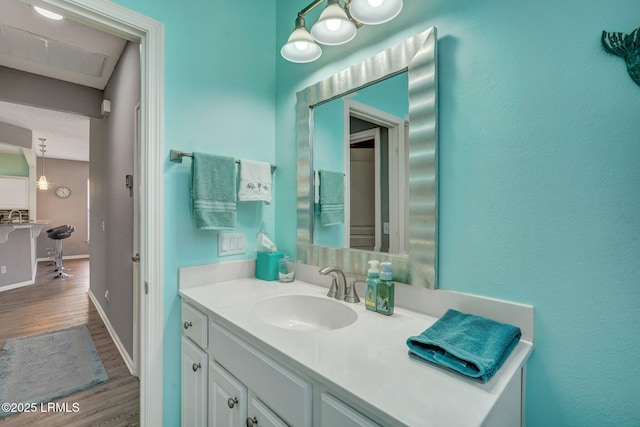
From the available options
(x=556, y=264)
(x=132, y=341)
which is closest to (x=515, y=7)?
(x=556, y=264)

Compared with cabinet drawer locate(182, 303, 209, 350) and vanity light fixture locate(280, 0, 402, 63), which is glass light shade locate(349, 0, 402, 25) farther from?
cabinet drawer locate(182, 303, 209, 350)

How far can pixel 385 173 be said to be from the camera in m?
1.23

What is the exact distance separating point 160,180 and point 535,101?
4.63ft

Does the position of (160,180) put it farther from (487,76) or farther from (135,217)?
(487,76)

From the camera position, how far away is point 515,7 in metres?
0.86

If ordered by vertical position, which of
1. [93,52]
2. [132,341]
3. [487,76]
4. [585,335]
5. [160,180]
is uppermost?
[93,52]

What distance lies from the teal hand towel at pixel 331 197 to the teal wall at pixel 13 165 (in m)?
7.06

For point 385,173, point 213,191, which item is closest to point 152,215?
point 213,191

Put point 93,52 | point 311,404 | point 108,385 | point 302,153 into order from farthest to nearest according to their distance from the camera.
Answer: point 93,52 < point 108,385 < point 302,153 < point 311,404

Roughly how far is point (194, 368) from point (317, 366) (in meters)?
0.78

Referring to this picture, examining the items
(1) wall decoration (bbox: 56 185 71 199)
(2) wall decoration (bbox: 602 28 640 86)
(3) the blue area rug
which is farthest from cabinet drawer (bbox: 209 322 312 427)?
(1) wall decoration (bbox: 56 185 71 199)

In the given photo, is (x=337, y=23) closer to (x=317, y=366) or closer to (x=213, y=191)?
(x=213, y=191)

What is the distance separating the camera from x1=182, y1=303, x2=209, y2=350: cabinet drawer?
1170 millimetres

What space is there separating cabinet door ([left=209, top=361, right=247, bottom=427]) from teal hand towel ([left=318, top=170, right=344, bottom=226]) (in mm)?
767
